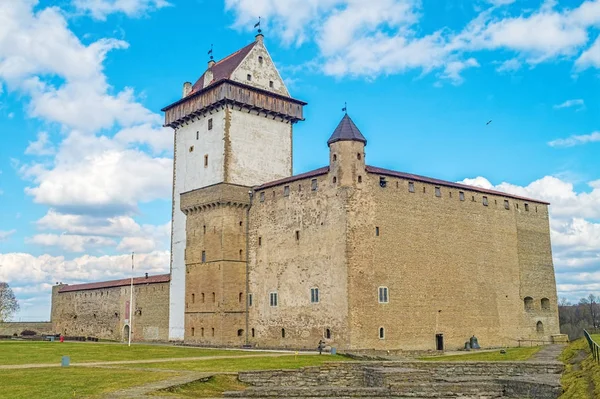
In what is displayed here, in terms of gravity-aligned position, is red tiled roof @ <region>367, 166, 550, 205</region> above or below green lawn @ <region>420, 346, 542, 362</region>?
above

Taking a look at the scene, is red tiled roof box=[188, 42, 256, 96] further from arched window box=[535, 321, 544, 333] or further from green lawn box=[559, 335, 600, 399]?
green lawn box=[559, 335, 600, 399]

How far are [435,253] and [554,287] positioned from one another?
14.9 m

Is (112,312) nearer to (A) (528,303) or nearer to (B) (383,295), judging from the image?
(B) (383,295)

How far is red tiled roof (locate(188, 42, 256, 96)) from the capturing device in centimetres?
5042

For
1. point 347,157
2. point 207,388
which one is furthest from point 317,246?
point 207,388

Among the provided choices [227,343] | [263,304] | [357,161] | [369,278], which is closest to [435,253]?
[369,278]

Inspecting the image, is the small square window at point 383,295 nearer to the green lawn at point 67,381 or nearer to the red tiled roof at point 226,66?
the green lawn at point 67,381

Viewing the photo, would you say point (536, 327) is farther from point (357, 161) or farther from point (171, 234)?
point (171, 234)

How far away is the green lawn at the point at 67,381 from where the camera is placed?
19188 millimetres

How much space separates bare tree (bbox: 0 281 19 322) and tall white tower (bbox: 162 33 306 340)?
4378cm

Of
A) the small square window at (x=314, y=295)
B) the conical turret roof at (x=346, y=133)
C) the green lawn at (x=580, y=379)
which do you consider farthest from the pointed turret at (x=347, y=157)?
the green lawn at (x=580, y=379)

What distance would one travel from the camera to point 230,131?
159 feet

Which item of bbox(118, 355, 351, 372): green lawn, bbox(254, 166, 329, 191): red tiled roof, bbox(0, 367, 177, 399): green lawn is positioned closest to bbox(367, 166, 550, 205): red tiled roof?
bbox(254, 166, 329, 191): red tiled roof

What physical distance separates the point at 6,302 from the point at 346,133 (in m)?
65.9
